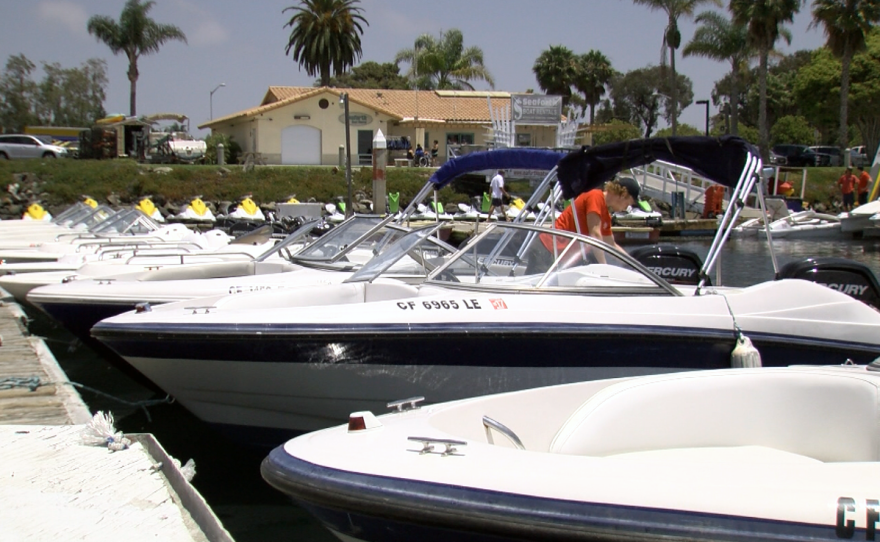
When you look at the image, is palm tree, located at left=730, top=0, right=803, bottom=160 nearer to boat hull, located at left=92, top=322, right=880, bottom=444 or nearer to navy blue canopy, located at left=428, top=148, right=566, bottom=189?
navy blue canopy, located at left=428, top=148, right=566, bottom=189

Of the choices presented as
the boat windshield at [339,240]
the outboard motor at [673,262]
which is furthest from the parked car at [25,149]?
the outboard motor at [673,262]

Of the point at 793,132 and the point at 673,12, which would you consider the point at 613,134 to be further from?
the point at 793,132

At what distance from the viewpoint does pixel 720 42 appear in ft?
142

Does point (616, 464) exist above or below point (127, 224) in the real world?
below

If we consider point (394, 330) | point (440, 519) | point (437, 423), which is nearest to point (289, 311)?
point (394, 330)

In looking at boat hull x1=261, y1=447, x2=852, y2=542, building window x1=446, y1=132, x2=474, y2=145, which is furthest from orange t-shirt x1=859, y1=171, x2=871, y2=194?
boat hull x1=261, y1=447, x2=852, y2=542

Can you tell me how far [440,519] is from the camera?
2.74 meters

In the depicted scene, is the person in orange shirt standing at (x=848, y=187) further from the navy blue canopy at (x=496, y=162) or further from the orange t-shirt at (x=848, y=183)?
the navy blue canopy at (x=496, y=162)

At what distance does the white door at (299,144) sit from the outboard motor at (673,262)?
34.1m

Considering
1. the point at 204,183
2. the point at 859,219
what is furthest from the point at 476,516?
the point at 204,183

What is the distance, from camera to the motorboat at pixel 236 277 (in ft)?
23.7

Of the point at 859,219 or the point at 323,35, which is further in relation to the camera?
the point at 323,35

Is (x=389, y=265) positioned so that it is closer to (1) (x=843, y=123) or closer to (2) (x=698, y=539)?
(2) (x=698, y=539)

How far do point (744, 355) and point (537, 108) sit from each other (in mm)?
32930
